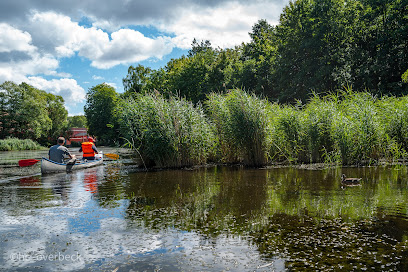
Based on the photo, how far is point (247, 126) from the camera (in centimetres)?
1496

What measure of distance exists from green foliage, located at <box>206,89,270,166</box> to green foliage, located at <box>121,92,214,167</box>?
111 centimetres

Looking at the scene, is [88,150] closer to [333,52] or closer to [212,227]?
[212,227]

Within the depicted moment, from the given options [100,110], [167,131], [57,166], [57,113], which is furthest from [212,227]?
[57,113]

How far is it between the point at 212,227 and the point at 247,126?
30.5ft

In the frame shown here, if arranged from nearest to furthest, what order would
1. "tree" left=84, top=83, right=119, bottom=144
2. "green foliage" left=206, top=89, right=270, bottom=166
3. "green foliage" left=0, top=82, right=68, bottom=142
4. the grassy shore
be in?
the grassy shore → "green foliage" left=206, top=89, right=270, bottom=166 → "green foliage" left=0, top=82, right=68, bottom=142 → "tree" left=84, top=83, right=119, bottom=144

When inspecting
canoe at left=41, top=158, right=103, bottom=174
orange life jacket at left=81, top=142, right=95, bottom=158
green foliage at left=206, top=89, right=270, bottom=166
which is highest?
green foliage at left=206, top=89, right=270, bottom=166

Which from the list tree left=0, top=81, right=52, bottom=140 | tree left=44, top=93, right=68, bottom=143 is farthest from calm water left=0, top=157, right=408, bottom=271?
tree left=44, top=93, right=68, bottom=143

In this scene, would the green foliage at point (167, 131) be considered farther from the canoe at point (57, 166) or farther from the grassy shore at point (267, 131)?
the canoe at point (57, 166)

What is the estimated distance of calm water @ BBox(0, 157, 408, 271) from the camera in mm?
4492

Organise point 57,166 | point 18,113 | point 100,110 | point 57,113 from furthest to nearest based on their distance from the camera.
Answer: point 57,113, point 100,110, point 18,113, point 57,166

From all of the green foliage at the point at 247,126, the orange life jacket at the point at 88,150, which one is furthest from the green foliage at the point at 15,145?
the green foliage at the point at 247,126

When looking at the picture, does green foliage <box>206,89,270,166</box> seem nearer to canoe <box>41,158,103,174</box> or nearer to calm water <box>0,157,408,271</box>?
calm water <box>0,157,408,271</box>

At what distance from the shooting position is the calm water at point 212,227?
4.49m

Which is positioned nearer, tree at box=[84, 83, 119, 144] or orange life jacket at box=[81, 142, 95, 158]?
orange life jacket at box=[81, 142, 95, 158]
